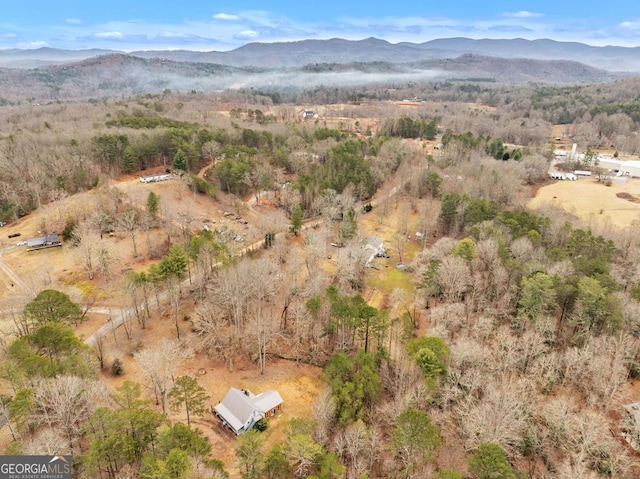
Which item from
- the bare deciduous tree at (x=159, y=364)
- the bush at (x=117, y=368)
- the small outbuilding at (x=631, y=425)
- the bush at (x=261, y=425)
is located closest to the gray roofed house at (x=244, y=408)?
the bush at (x=261, y=425)

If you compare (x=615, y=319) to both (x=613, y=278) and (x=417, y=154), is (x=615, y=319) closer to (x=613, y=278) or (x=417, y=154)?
(x=613, y=278)

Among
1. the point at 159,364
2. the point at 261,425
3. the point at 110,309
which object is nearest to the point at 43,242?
the point at 110,309

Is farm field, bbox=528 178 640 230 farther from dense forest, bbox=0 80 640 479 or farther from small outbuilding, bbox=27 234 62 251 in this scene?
small outbuilding, bbox=27 234 62 251

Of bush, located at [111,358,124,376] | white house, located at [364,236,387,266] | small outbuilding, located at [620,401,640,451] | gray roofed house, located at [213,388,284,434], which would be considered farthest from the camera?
white house, located at [364,236,387,266]

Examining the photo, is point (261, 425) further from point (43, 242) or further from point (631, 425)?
point (43, 242)

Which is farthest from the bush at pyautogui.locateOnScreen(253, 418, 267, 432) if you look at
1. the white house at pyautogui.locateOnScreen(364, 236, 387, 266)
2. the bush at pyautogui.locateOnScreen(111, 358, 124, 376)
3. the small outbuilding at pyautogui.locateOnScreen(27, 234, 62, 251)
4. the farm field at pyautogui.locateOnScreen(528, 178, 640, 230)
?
the farm field at pyautogui.locateOnScreen(528, 178, 640, 230)
